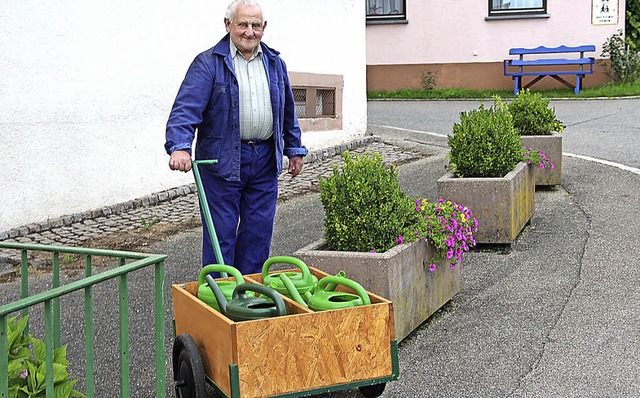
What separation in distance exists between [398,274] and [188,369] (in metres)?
1.55

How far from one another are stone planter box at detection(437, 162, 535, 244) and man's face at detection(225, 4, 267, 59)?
293 centimetres

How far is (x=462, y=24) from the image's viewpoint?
76.1 feet

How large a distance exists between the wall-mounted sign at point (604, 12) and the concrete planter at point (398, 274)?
1789 cm

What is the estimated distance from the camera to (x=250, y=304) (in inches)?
162

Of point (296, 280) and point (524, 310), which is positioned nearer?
point (296, 280)

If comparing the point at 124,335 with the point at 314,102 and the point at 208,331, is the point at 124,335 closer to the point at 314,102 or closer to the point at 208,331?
the point at 208,331

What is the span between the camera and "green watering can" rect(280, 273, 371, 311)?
166 inches

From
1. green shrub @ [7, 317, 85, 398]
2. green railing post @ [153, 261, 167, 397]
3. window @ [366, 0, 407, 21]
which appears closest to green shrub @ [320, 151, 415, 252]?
green railing post @ [153, 261, 167, 397]

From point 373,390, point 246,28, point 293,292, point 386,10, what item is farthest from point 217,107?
point 386,10

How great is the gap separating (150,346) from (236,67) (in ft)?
5.45

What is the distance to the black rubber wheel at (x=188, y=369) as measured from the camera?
13.8 feet

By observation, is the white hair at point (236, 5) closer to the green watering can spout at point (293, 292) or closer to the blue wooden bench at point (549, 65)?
the green watering can spout at point (293, 292)

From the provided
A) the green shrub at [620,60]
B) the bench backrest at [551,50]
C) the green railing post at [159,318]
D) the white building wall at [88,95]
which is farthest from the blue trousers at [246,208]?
the green shrub at [620,60]

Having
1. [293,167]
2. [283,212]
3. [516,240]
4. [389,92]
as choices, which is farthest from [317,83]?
[389,92]
